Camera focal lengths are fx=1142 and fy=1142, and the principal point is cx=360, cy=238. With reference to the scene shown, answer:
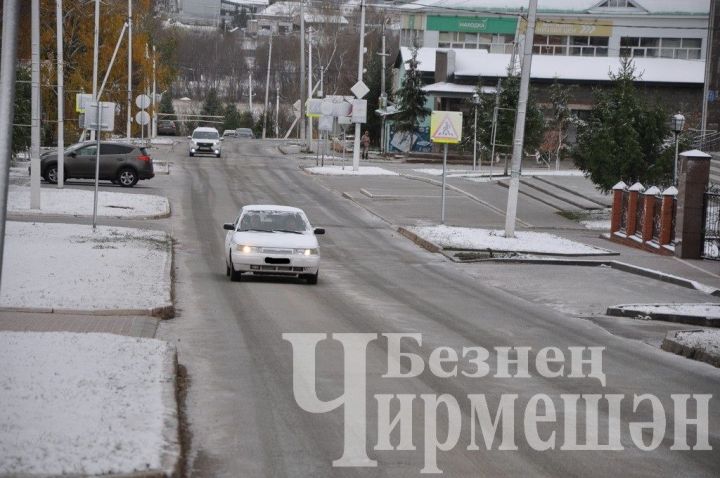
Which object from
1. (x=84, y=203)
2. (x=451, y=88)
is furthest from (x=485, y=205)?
(x=451, y=88)

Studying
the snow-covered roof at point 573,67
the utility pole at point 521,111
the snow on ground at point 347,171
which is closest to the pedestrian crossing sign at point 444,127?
the utility pole at point 521,111

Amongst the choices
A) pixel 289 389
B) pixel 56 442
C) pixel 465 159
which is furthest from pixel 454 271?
pixel 465 159

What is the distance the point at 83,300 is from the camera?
1677 centimetres

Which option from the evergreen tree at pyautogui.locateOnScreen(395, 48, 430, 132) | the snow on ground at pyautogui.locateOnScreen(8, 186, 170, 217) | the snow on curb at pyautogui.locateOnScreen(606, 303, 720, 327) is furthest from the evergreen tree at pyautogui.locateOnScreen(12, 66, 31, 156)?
the snow on curb at pyautogui.locateOnScreen(606, 303, 720, 327)

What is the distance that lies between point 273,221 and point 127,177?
22465 mm

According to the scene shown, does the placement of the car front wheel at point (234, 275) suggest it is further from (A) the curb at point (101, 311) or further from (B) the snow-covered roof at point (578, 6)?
(B) the snow-covered roof at point (578, 6)

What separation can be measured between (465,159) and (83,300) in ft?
185

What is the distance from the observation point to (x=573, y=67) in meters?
81.8

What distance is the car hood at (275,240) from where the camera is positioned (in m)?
21.8

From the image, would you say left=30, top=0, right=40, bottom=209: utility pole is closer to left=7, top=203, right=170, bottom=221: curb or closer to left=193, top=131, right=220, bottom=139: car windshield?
left=7, top=203, right=170, bottom=221: curb

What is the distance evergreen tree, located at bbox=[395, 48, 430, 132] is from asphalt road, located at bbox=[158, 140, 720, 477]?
4760 cm

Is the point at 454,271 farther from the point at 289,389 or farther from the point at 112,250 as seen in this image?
the point at 289,389

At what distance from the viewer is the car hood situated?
21781 millimetres

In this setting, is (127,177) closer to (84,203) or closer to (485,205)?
(84,203)
